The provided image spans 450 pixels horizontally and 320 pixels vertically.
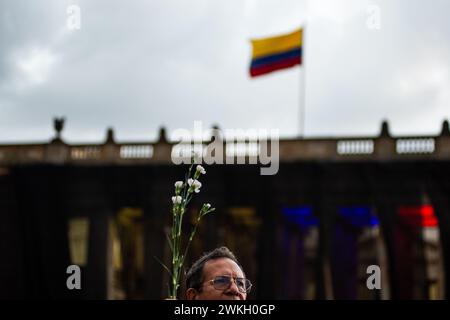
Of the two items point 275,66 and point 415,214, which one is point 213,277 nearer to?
point 275,66

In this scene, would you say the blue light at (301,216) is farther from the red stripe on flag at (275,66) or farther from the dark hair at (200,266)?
the dark hair at (200,266)

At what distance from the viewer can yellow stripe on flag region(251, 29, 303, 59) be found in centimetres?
2917

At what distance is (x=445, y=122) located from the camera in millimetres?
29891

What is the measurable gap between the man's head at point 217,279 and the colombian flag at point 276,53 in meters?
24.6

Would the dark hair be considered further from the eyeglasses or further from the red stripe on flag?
the red stripe on flag

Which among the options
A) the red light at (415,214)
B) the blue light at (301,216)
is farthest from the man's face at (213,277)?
the blue light at (301,216)

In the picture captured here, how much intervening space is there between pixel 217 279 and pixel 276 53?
25620 mm

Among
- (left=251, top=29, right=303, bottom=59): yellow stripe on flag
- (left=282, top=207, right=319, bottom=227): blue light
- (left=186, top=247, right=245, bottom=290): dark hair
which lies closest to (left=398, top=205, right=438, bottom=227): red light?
(left=282, top=207, right=319, bottom=227): blue light

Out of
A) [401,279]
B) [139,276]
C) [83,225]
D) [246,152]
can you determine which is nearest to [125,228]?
[139,276]

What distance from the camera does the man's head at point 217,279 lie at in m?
4.28

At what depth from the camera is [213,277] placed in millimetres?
4328

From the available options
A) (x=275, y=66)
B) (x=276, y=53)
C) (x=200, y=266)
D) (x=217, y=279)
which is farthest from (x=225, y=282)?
(x=276, y=53)

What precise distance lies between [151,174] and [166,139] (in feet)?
5.06
